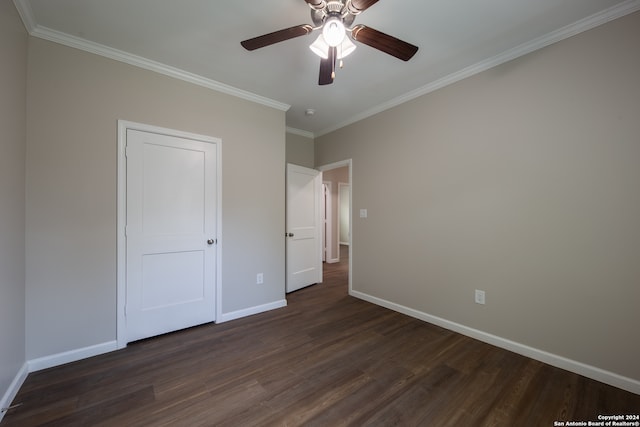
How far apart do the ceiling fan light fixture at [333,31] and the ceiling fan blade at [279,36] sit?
0.38 ft

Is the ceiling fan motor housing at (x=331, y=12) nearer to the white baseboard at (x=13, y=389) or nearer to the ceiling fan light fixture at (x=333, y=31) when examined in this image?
the ceiling fan light fixture at (x=333, y=31)

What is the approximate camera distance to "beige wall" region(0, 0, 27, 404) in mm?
1517

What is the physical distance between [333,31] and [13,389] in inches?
123

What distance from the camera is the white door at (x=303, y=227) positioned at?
3.88 meters

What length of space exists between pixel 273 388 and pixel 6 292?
5.95 ft

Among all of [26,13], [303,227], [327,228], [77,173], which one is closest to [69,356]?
[77,173]

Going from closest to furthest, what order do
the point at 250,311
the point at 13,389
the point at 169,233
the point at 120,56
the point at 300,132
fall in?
1. the point at 13,389
2. the point at 120,56
3. the point at 169,233
4. the point at 250,311
5. the point at 300,132

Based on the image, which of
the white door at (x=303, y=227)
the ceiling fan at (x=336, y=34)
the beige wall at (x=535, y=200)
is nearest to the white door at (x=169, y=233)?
the white door at (x=303, y=227)

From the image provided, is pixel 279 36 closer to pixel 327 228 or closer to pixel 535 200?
pixel 535 200

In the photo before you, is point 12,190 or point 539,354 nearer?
point 12,190

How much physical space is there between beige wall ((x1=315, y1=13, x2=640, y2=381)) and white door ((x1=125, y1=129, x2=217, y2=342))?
2245mm

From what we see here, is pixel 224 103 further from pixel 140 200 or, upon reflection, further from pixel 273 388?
pixel 273 388

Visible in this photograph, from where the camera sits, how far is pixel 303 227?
4.08m

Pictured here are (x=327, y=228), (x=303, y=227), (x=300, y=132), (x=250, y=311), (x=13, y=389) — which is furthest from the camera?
(x=327, y=228)
